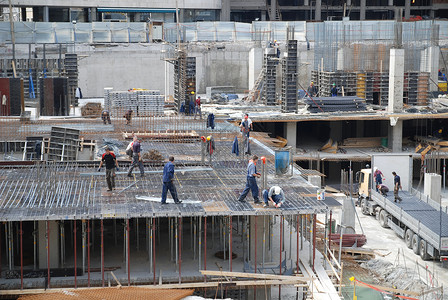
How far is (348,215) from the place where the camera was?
31984 mm

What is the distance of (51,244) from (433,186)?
19.3 metres

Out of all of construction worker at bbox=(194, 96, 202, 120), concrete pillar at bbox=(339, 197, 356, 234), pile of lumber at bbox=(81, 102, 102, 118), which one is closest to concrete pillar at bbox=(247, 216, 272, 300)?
concrete pillar at bbox=(339, 197, 356, 234)

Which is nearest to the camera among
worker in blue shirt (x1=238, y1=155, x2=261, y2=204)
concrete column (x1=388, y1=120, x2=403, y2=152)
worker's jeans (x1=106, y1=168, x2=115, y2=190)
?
worker in blue shirt (x1=238, y1=155, x2=261, y2=204)

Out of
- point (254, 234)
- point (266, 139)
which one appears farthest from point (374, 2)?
point (254, 234)

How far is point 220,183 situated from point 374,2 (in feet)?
201

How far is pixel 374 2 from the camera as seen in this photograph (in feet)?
274

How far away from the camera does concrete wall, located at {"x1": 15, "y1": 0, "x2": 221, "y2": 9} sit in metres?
72.1

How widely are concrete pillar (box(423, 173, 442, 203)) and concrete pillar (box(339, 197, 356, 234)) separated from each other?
567 centimetres

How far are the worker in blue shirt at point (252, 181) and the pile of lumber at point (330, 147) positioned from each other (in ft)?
78.5

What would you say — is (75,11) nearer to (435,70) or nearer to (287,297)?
(435,70)

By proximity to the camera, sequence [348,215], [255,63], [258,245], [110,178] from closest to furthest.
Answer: [258,245] < [110,178] < [348,215] < [255,63]

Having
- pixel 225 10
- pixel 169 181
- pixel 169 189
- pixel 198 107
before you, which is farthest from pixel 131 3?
pixel 169 181

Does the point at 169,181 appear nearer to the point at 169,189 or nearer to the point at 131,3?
the point at 169,189

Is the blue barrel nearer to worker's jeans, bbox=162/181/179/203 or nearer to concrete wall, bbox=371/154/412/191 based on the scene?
worker's jeans, bbox=162/181/179/203
